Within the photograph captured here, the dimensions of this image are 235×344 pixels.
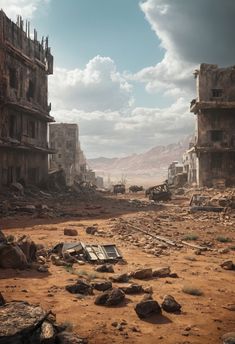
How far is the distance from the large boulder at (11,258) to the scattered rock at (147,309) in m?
3.17

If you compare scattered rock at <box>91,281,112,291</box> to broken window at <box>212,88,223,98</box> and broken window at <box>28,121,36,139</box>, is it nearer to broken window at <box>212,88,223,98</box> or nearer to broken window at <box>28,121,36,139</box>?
broken window at <box>28,121,36,139</box>

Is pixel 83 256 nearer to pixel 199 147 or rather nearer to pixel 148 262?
pixel 148 262

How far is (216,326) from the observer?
495cm

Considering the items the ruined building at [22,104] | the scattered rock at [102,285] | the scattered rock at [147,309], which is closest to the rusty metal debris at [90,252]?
the scattered rock at [102,285]

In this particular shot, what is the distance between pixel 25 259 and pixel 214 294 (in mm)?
3851

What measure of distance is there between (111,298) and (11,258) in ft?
9.13

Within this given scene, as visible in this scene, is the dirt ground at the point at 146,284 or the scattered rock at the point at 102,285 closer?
the dirt ground at the point at 146,284

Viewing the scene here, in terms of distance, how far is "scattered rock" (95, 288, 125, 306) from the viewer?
5.61 meters

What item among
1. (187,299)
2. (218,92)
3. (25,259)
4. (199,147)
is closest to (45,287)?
(25,259)

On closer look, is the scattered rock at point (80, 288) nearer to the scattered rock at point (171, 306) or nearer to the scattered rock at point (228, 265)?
the scattered rock at point (171, 306)

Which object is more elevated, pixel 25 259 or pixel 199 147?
pixel 199 147

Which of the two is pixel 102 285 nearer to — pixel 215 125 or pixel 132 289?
pixel 132 289

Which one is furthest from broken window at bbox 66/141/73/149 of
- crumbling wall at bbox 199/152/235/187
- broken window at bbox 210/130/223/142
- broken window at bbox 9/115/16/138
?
broken window at bbox 9/115/16/138

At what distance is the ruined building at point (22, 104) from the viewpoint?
25.6m
